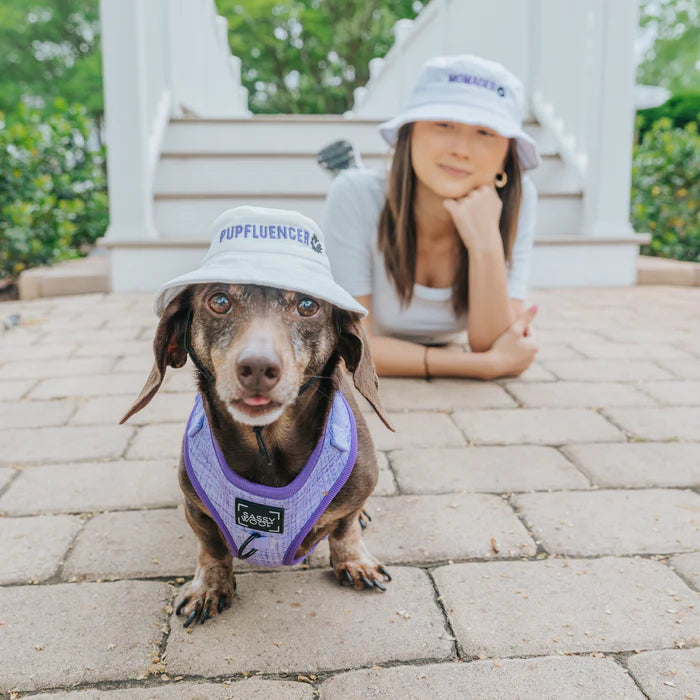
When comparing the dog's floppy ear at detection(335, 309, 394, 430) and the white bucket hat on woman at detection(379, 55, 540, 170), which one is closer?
the dog's floppy ear at detection(335, 309, 394, 430)

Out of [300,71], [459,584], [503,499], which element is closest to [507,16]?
[503,499]

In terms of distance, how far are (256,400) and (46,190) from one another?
539 centimetres

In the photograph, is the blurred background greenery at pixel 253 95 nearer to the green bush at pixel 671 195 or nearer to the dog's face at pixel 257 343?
the green bush at pixel 671 195

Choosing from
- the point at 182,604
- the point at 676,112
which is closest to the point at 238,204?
the point at 182,604

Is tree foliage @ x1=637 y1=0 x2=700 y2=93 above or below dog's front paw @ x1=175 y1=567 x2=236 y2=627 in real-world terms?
above

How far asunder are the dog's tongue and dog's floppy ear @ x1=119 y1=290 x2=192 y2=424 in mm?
222

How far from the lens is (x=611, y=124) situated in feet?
18.9

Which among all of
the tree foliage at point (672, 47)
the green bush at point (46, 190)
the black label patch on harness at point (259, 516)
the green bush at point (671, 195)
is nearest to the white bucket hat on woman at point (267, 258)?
the black label patch on harness at point (259, 516)

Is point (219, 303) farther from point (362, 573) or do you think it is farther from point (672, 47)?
point (672, 47)

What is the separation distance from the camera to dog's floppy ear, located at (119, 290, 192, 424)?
4.91ft

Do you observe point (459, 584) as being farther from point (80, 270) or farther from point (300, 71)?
point (300, 71)

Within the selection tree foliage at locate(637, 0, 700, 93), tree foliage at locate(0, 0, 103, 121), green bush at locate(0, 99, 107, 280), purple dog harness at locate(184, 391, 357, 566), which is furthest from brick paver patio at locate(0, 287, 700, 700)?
tree foliage at locate(637, 0, 700, 93)

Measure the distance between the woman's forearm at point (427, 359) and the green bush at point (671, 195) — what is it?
14.2ft

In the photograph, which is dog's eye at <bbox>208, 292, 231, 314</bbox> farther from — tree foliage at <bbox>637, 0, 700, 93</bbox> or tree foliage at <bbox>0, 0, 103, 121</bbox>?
tree foliage at <bbox>637, 0, 700, 93</bbox>
